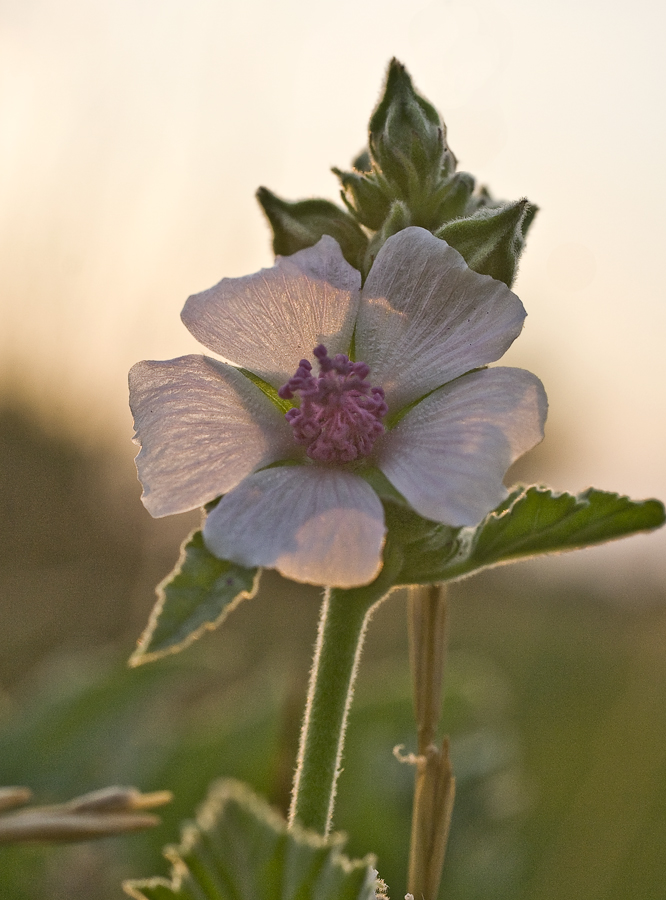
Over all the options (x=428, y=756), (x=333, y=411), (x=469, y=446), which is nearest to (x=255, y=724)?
(x=428, y=756)

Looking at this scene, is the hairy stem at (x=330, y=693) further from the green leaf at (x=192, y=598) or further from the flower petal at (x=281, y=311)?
the flower petal at (x=281, y=311)

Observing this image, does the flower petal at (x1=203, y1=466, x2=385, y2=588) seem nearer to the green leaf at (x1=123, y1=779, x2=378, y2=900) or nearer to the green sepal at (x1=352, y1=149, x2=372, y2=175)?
the green leaf at (x1=123, y1=779, x2=378, y2=900)

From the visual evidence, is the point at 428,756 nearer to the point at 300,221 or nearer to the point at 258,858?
the point at 258,858

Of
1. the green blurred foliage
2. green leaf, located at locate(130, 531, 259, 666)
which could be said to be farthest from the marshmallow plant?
the green blurred foliage

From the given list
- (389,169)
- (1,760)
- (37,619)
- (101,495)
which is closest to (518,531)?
(389,169)

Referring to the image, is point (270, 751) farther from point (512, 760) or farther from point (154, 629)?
point (154, 629)

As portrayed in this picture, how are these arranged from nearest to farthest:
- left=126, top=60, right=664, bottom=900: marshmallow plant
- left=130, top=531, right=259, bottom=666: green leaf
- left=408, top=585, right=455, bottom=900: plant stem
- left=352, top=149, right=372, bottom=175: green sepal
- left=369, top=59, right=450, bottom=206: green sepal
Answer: left=130, top=531, right=259, bottom=666: green leaf < left=126, top=60, right=664, bottom=900: marshmallow plant < left=408, top=585, right=455, bottom=900: plant stem < left=369, top=59, right=450, bottom=206: green sepal < left=352, top=149, right=372, bottom=175: green sepal

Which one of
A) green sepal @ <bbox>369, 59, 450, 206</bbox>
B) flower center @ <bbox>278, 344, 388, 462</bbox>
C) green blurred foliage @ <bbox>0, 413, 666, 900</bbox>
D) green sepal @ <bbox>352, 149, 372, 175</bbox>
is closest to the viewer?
flower center @ <bbox>278, 344, 388, 462</bbox>

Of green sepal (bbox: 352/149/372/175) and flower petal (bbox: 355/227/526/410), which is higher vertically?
green sepal (bbox: 352/149/372/175)
